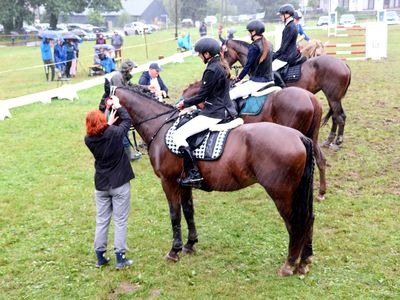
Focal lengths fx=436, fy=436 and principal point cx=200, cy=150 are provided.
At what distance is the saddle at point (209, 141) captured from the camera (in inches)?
224

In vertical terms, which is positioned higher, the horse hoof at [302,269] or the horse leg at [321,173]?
the horse leg at [321,173]

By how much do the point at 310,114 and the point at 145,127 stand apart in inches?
123

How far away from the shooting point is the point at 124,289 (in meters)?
5.58

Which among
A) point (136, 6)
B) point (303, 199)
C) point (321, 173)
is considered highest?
point (136, 6)

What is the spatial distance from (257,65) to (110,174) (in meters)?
3.92

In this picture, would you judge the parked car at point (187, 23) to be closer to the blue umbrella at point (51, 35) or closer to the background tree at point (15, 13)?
the background tree at point (15, 13)

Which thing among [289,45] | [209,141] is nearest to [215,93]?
[209,141]

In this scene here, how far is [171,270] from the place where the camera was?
595cm

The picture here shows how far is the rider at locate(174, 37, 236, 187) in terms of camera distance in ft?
18.9

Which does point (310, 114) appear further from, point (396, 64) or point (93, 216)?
point (396, 64)

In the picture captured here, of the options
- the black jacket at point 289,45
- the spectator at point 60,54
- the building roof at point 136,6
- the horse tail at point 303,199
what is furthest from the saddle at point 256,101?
the building roof at point 136,6

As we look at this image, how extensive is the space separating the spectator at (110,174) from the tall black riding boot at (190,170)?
76 cm

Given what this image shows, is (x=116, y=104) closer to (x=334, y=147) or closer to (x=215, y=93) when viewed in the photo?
(x=215, y=93)

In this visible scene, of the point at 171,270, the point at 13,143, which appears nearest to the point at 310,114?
→ the point at 171,270
